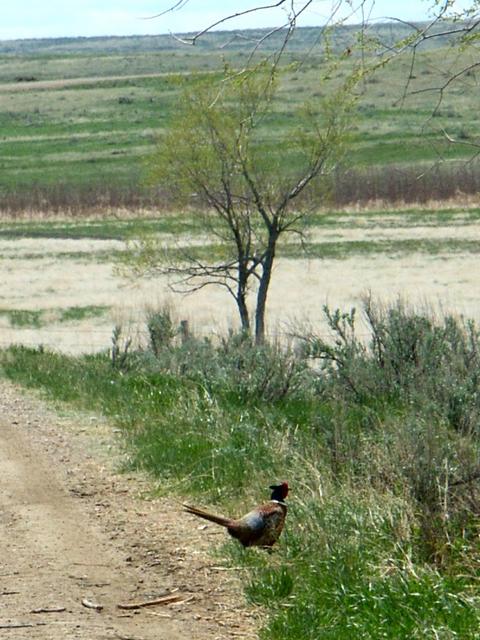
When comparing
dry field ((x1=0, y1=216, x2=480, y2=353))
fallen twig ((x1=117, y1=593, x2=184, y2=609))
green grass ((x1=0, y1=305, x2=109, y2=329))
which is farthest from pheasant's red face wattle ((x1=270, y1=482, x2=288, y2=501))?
green grass ((x1=0, y1=305, x2=109, y2=329))

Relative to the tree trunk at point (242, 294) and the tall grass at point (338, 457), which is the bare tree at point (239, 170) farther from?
the tall grass at point (338, 457)

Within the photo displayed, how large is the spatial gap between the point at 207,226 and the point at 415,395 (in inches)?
840

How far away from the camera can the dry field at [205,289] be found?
29703 mm

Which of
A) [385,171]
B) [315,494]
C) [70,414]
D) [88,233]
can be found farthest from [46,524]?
[385,171]

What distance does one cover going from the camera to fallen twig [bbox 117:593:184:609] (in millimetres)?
5695

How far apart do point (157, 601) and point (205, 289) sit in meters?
31.4

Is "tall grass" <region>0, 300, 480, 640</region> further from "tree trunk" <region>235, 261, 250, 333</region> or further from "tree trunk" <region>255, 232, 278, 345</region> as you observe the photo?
"tree trunk" <region>235, 261, 250, 333</region>

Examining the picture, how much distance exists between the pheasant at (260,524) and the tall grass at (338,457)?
0.11 metres

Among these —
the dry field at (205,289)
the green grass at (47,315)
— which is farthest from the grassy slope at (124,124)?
the green grass at (47,315)

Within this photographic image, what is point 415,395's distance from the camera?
8.61m

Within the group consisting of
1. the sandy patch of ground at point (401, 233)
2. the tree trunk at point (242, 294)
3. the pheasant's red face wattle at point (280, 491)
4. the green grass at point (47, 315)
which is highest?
the pheasant's red face wattle at point (280, 491)

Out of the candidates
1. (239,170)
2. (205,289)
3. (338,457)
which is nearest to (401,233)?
(205,289)

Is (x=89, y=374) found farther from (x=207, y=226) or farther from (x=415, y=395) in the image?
(x=207, y=226)

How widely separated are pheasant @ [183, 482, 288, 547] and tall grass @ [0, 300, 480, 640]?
0.38ft
